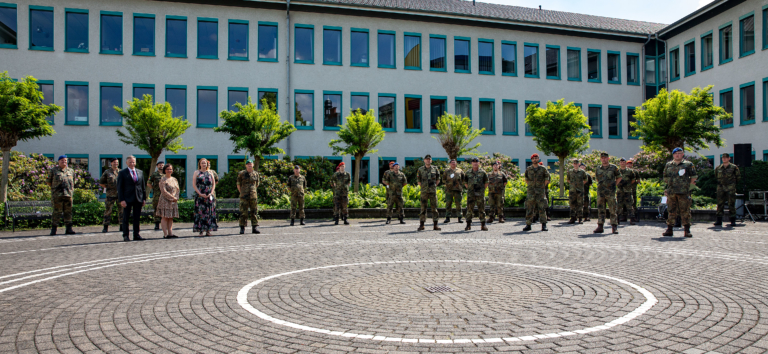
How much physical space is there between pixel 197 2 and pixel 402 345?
90.0 feet

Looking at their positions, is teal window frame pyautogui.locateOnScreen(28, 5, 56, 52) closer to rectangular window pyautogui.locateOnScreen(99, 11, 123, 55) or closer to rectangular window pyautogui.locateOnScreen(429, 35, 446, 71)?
rectangular window pyautogui.locateOnScreen(99, 11, 123, 55)

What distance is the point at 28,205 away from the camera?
Result: 14.9m

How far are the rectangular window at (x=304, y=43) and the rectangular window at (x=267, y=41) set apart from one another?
1129mm

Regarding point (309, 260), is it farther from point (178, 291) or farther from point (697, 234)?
point (697, 234)

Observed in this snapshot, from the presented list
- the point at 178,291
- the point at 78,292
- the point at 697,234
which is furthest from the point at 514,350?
the point at 697,234

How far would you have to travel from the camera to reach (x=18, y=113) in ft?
53.4

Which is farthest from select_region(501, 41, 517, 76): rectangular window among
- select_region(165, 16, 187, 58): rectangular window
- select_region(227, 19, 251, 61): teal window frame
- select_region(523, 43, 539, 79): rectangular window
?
select_region(165, 16, 187, 58): rectangular window

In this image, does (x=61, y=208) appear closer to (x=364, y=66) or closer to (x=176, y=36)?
(x=176, y=36)

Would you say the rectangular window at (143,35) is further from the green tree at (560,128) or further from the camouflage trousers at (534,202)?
the camouflage trousers at (534,202)

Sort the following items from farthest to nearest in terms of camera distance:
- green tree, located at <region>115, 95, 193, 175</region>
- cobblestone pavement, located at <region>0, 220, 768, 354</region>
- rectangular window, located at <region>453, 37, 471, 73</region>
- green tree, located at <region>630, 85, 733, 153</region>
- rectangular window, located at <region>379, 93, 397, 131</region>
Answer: rectangular window, located at <region>453, 37, 471, 73</region> → rectangular window, located at <region>379, 93, 397, 131</region> → green tree, located at <region>630, 85, 733, 153</region> → green tree, located at <region>115, 95, 193, 175</region> → cobblestone pavement, located at <region>0, 220, 768, 354</region>

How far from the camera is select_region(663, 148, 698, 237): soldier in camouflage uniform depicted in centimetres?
1217

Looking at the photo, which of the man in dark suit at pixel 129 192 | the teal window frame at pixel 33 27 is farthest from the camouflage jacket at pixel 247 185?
the teal window frame at pixel 33 27

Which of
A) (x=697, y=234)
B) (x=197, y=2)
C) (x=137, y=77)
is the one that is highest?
(x=197, y=2)

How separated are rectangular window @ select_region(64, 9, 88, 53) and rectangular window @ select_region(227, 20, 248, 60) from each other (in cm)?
701
